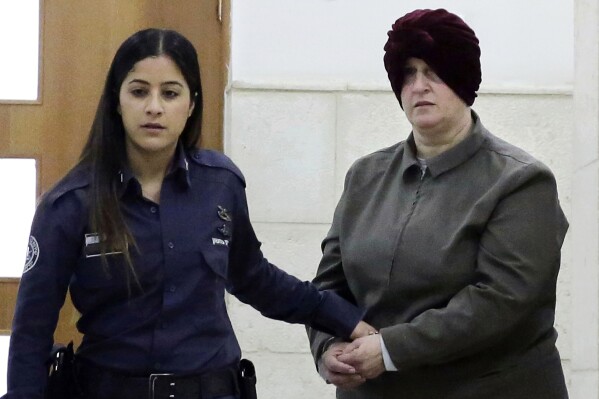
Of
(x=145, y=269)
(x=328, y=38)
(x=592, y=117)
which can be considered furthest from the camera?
(x=328, y=38)

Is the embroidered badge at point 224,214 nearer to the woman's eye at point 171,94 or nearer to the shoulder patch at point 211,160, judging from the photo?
the shoulder patch at point 211,160

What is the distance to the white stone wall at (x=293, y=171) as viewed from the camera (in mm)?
4141

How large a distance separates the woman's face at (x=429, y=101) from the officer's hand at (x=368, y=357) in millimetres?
512

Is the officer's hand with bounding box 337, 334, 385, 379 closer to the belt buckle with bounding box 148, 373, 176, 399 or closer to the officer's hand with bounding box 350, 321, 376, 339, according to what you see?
the officer's hand with bounding box 350, 321, 376, 339

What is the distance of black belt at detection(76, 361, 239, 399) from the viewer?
2.75 metres

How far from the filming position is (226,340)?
9.45 feet

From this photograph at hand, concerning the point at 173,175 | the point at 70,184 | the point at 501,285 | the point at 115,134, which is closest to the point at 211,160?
the point at 173,175

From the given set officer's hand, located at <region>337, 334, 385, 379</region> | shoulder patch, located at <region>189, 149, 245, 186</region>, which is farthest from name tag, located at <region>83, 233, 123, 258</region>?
officer's hand, located at <region>337, 334, 385, 379</region>

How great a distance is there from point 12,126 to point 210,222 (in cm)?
159

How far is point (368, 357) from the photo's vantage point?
9.81 ft

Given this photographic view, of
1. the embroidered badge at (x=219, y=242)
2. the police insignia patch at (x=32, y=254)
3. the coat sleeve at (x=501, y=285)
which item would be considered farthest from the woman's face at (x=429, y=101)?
the police insignia patch at (x=32, y=254)

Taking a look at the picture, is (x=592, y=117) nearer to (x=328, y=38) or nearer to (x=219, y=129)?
(x=328, y=38)

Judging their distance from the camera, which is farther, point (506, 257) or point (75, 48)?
point (75, 48)


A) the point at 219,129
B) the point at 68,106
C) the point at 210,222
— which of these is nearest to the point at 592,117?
the point at 210,222
